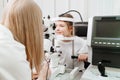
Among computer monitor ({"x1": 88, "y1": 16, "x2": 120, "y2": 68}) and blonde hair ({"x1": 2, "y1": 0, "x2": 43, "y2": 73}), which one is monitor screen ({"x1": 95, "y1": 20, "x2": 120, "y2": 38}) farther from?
blonde hair ({"x1": 2, "y1": 0, "x2": 43, "y2": 73})

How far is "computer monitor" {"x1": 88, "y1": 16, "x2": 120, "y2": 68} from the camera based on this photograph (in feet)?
4.29

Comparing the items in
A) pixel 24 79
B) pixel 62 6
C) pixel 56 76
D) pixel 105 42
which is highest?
pixel 62 6

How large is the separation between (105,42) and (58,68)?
1.40 feet

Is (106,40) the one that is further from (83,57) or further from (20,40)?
(20,40)

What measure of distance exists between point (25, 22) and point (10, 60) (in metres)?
0.29

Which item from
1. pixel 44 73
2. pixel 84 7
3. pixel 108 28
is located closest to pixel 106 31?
pixel 108 28

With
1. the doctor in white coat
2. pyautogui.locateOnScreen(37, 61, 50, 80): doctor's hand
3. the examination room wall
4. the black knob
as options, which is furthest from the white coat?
the examination room wall

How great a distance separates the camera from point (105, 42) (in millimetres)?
1311

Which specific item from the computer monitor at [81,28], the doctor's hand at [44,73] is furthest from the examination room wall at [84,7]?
the doctor's hand at [44,73]

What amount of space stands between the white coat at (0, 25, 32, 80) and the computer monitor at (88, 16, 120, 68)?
68cm

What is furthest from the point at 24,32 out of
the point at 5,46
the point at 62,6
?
the point at 62,6

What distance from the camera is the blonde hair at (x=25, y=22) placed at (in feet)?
3.10

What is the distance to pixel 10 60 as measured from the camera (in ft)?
2.44

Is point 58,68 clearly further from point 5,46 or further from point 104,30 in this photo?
point 5,46
